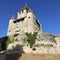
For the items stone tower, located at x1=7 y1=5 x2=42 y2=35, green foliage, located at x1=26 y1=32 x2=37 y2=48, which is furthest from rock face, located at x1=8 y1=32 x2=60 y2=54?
stone tower, located at x1=7 y1=5 x2=42 y2=35

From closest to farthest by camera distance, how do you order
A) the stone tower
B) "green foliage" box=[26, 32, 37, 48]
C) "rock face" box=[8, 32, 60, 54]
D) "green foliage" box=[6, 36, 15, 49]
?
"rock face" box=[8, 32, 60, 54]
"green foliage" box=[26, 32, 37, 48]
"green foliage" box=[6, 36, 15, 49]
the stone tower

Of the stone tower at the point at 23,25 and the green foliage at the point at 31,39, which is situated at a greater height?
the stone tower at the point at 23,25

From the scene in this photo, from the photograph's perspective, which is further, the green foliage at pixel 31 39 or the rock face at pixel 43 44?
the green foliage at pixel 31 39

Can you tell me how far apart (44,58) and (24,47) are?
6800mm

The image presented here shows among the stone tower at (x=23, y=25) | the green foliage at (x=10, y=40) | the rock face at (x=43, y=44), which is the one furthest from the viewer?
the stone tower at (x=23, y=25)

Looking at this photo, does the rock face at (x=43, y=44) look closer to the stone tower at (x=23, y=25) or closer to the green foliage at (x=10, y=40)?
the green foliage at (x=10, y=40)

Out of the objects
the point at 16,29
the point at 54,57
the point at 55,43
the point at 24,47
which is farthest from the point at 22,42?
the point at 16,29

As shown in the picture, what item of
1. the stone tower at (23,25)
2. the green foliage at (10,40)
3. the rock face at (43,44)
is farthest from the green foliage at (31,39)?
the stone tower at (23,25)

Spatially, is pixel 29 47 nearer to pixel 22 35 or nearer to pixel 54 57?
pixel 22 35

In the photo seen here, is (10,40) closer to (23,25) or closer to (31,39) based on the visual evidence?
(31,39)

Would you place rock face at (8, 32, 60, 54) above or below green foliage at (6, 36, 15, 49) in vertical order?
below

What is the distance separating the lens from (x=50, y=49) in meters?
28.7

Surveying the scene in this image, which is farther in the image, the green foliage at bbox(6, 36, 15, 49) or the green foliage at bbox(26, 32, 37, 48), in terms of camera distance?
the green foliage at bbox(6, 36, 15, 49)

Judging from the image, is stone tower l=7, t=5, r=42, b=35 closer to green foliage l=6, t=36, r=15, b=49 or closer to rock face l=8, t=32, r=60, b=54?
green foliage l=6, t=36, r=15, b=49
